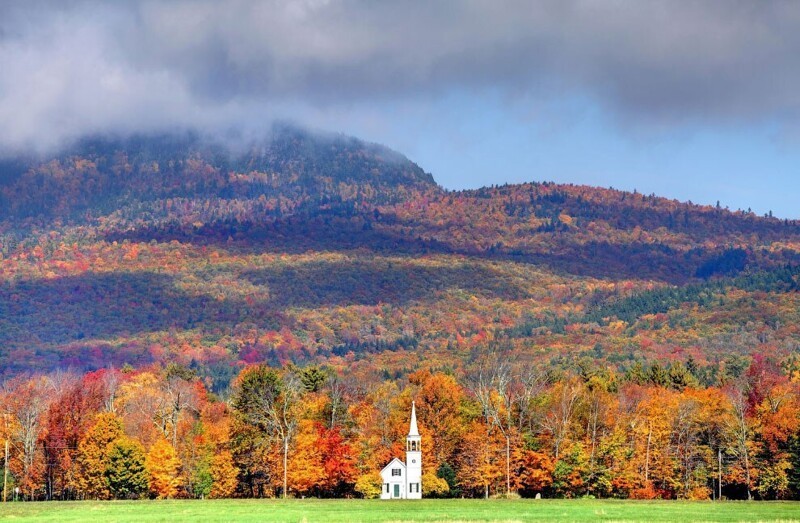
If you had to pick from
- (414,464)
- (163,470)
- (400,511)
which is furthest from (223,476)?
(400,511)

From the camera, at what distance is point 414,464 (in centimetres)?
12094

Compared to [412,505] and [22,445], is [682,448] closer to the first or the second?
[412,505]

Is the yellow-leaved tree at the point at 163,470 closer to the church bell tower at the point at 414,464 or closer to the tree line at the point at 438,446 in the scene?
the tree line at the point at 438,446

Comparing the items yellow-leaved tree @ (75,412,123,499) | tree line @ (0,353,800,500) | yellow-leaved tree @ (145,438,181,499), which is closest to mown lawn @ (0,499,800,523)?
yellow-leaved tree @ (75,412,123,499)

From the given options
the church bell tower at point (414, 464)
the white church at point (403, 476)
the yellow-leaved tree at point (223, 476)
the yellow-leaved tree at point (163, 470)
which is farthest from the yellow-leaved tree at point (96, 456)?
the church bell tower at point (414, 464)

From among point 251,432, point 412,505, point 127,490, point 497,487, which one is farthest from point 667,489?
point 127,490

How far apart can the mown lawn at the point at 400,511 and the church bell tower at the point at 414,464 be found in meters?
10.4

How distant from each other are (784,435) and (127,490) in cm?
6463

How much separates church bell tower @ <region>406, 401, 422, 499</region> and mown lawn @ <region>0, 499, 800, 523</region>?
408 inches

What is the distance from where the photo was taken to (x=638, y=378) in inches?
6289

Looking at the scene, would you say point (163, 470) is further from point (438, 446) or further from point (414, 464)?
point (438, 446)

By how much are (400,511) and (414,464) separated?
2711cm

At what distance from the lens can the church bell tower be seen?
12000cm

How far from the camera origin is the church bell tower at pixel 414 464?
120000 mm
